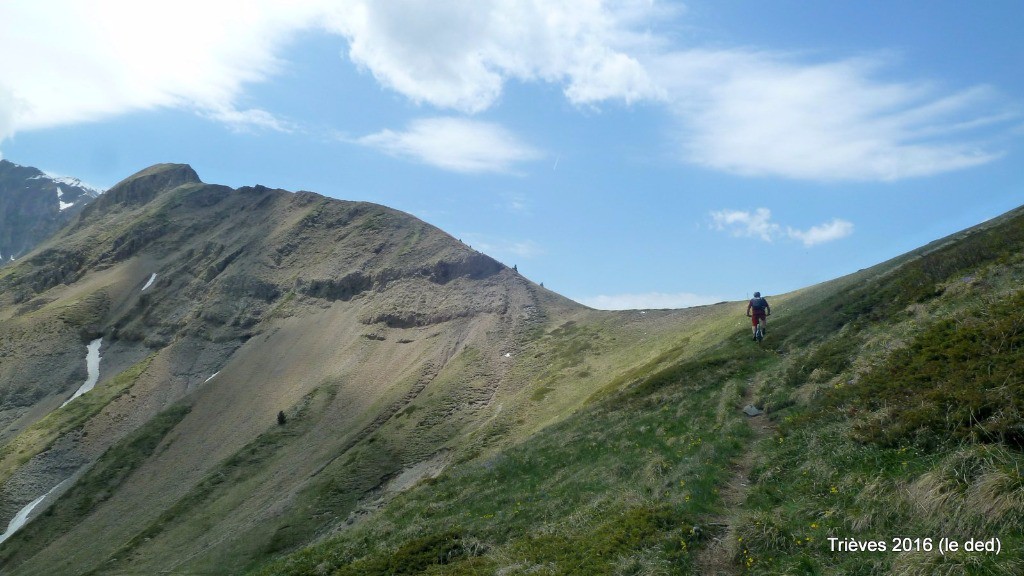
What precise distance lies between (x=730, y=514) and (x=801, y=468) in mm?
2635

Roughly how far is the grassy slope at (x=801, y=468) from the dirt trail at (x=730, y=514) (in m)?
→ 0.14

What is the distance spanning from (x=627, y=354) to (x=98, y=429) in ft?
261

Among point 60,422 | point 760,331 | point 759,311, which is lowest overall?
point 60,422

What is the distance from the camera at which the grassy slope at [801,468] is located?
1296 centimetres

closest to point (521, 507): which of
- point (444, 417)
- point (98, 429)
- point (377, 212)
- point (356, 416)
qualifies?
point (444, 417)

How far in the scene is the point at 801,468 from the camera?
58.3ft

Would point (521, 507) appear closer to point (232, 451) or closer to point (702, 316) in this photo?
point (702, 316)

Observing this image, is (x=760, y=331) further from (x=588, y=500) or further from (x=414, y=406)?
(x=414, y=406)

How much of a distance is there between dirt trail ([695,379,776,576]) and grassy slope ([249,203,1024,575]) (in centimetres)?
14

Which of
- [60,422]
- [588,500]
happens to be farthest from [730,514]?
[60,422]

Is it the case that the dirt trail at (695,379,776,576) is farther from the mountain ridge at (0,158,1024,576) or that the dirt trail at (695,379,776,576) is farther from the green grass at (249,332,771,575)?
the green grass at (249,332,771,575)

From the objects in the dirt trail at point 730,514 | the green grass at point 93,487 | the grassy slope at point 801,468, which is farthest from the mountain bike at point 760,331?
the green grass at point 93,487

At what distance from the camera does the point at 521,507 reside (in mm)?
24344

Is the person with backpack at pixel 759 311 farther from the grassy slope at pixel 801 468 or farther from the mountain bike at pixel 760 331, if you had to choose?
the grassy slope at pixel 801 468
